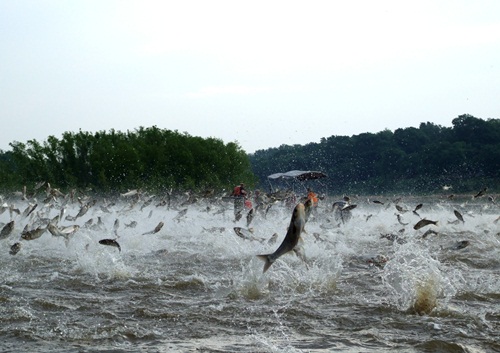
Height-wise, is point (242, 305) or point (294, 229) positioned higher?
point (294, 229)

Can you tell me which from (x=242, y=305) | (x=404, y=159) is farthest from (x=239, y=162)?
(x=242, y=305)

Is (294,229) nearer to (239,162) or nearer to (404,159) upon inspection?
(239,162)

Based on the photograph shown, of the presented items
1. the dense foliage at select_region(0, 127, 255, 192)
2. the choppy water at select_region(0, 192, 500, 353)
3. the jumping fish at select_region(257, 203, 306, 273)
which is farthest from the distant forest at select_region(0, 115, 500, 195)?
the jumping fish at select_region(257, 203, 306, 273)

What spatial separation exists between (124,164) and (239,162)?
10.9 m

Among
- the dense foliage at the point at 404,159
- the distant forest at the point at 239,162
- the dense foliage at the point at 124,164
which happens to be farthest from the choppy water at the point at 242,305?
the dense foliage at the point at 404,159

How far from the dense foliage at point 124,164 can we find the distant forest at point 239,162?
74mm

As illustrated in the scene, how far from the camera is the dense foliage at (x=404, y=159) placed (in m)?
64.0

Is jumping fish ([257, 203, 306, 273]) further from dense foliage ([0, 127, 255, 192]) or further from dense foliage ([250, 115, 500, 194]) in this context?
dense foliage ([250, 115, 500, 194])

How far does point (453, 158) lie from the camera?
66.6m

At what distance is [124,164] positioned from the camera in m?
57.2

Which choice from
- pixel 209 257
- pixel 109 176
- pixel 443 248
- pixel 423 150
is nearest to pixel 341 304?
pixel 209 257

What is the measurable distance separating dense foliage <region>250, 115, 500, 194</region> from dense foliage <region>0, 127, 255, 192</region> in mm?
13581

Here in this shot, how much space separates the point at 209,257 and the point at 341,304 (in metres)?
5.98

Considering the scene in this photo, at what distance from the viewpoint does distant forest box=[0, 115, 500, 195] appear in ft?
187
